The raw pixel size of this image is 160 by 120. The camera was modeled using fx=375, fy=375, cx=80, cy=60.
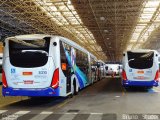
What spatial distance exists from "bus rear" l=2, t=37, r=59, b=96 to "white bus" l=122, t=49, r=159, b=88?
10006 mm

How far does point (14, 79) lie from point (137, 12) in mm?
21872

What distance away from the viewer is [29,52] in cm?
1509

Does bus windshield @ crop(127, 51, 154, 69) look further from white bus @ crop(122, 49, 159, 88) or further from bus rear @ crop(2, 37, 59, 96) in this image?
bus rear @ crop(2, 37, 59, 96)

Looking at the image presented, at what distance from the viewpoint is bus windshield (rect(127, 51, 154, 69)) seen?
2414 cm

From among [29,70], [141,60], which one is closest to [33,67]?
[29,70]

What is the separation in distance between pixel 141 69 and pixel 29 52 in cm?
1074

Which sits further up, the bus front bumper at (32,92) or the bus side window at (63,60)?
the bus side window at (63,60)

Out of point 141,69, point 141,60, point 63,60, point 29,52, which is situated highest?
point 141,60

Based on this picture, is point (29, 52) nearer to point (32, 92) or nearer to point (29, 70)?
point (29, 70)

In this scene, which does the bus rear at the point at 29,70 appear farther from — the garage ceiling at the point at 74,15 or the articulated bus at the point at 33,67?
the garage ceiling at the point at 74,15

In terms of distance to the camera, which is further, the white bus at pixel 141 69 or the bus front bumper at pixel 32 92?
the white bus at pixel 141 69

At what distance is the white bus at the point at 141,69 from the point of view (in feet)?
78.3

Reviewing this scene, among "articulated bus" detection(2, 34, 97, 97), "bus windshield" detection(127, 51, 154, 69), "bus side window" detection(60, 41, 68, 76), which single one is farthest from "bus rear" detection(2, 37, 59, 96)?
"bus windshield" detection(127, 51, 154, 69)

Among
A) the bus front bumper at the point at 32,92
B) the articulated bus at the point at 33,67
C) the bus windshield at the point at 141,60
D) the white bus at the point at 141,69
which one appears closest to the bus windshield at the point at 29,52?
the articulated bus at the point at 33,67
